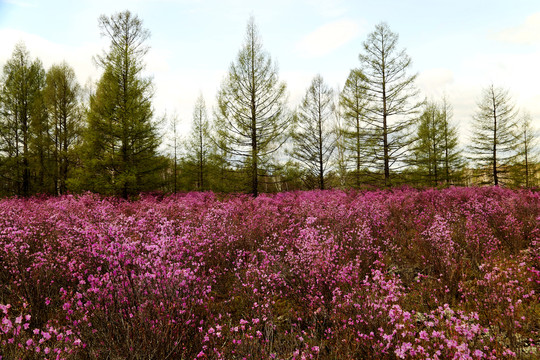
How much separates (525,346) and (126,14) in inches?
771

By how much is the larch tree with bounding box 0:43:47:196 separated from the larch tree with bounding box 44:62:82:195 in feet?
2.06

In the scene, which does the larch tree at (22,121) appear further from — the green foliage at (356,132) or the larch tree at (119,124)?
the green foliage at (356,132)

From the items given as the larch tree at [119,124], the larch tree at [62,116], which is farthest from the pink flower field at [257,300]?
the larch tree at [62,116]

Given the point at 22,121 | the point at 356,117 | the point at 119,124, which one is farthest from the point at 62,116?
the point at 356,117

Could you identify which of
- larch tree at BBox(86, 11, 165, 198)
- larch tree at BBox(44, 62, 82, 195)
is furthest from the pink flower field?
larch tree at BBox(44, 62, 82, 195)

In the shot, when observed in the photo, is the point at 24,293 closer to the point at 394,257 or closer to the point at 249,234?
the point at 249,234

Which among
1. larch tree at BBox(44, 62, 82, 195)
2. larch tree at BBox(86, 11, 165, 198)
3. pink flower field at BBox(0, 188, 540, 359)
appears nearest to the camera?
pink flower field at BBox(0, 188, 540, 359)

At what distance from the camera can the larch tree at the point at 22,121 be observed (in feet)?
64.3

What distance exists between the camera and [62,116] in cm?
2138

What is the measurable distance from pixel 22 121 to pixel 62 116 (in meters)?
2.52

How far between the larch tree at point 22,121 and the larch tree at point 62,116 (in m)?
0.63

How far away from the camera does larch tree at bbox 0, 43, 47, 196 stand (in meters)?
19.6

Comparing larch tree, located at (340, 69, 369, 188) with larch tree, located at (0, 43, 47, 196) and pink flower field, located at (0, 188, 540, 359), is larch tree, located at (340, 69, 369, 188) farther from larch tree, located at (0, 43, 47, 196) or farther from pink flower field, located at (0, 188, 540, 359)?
larch tree, located at (0, 43, 47, 196)

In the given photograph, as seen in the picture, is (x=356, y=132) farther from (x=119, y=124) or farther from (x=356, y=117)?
(x=119, y=124)
